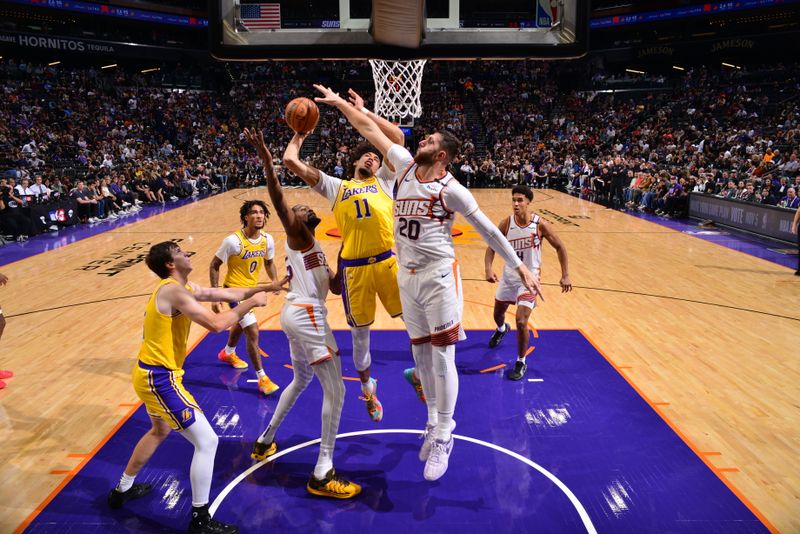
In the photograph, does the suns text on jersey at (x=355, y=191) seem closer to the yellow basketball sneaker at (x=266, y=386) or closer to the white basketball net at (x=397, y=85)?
the yellow basketball sneaker at (x=266, y=386)

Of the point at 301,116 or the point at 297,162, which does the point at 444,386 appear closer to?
the point at 297,162

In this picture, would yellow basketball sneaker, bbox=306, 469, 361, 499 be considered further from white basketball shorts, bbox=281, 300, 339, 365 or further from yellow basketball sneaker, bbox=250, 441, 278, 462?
white basketball shorts, bbox=281, 300, 339, 365

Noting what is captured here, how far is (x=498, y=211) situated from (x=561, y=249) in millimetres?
12157

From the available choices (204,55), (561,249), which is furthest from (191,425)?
(204,55)

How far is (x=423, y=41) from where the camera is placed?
830 centimetres

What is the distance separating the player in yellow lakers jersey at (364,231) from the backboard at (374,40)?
3.93 metres

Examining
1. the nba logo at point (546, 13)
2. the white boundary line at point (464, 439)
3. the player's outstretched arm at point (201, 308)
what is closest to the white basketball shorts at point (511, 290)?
the white boundary line at point (464, 439)

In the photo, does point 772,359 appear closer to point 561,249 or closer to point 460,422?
point 561,249

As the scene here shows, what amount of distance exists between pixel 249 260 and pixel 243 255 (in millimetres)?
86

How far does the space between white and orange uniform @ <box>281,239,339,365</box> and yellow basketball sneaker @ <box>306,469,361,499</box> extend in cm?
79

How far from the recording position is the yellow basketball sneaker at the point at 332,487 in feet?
13.0

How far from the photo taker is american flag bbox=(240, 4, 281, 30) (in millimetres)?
8164

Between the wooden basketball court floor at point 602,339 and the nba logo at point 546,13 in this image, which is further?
the nba logo at point 546,13

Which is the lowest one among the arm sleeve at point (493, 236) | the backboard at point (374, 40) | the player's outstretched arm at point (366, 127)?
the arm sleeve at point (493, 236)
